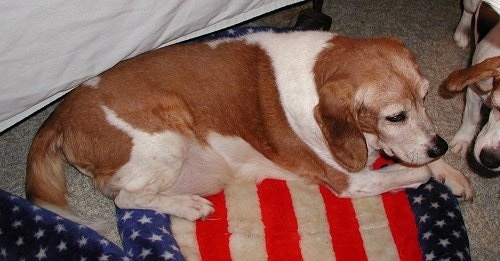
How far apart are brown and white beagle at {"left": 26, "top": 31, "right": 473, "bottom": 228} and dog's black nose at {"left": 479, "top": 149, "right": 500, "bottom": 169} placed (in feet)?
0.62

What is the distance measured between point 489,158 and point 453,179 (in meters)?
0.30

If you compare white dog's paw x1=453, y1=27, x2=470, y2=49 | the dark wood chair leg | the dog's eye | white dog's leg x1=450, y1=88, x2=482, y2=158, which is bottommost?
white dog's leg x1=450, y1=88, x2=482, y2=158

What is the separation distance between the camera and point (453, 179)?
2.44 m

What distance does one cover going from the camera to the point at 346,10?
337 cm

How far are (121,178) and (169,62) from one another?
516 millimetres

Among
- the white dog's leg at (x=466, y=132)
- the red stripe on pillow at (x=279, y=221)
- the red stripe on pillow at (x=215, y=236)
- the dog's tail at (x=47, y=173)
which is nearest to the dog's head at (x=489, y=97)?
the white dog's leg at (x=466, y=132)

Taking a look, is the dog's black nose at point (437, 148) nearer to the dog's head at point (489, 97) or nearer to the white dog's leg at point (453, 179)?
the dog's head at point (489, 97)

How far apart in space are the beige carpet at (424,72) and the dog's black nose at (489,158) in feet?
1.23

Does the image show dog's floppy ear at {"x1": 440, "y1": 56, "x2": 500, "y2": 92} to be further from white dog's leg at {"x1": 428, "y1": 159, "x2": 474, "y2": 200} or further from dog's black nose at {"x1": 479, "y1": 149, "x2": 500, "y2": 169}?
white dog's leg at {"x1": 428, "y1": 159, "x2": 474, "y2": 200}

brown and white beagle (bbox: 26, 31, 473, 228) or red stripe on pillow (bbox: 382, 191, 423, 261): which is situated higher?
brown and white beagle (bbox: 26, 31, 473, 228)

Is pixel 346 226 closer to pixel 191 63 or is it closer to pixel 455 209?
pixel 455 209

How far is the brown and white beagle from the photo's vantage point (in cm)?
212

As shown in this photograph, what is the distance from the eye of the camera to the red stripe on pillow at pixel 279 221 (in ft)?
7.54

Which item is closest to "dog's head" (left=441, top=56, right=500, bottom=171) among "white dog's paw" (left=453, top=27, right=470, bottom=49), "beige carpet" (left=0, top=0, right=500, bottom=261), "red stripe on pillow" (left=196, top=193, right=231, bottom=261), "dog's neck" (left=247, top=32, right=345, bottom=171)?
"beige carpet" (left=0, top=0, right=500, bottom=261)
